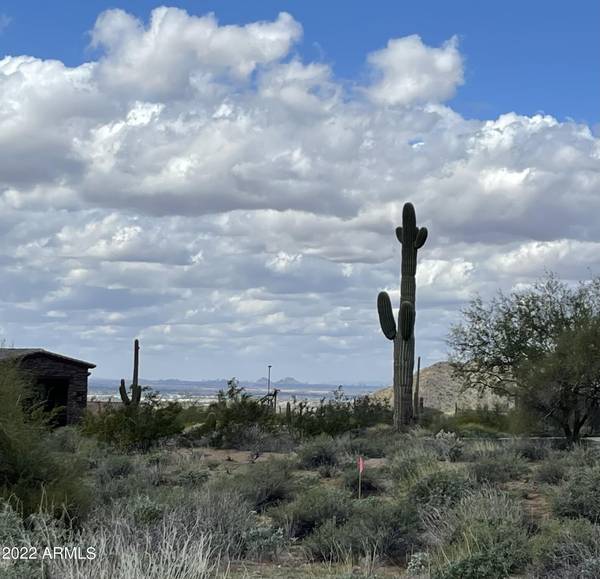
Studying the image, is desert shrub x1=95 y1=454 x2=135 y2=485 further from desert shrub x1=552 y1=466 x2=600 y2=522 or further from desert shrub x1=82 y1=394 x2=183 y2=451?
desert shrub x1=552 y1=466 x2=600 y2=522

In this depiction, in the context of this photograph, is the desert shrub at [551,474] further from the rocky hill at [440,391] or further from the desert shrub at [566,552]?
the rocky hill at [440,391]

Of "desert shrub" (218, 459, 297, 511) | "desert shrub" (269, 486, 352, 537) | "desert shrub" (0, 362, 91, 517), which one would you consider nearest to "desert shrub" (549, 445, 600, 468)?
"desert shrub" (218, 459, 297, 511)

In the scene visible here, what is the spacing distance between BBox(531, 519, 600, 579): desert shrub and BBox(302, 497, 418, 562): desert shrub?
6.54 ft

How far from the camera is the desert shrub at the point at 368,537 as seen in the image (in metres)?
12.6

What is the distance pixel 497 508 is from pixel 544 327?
3267 cm

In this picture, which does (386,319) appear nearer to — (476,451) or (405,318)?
(405,318)

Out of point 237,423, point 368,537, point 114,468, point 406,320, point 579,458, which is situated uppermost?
point 406,320

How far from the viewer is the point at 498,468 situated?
19016 mm

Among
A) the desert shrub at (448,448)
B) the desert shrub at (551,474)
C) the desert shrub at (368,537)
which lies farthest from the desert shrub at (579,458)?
the desert shrub at (368,537)

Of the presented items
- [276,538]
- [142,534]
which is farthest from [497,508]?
[142,534]

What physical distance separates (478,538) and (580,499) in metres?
3.51

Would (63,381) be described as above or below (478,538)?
above

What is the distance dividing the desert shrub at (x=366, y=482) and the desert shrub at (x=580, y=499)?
14.4 ft

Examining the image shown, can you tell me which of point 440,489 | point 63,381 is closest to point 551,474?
point 440,489
